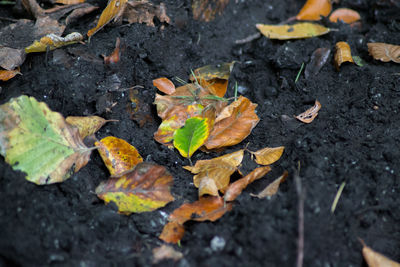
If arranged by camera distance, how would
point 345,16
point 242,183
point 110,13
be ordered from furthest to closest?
point 345,16, point 110,13, point 242,183

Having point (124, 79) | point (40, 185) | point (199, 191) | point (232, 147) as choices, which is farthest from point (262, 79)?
point (40, 185)

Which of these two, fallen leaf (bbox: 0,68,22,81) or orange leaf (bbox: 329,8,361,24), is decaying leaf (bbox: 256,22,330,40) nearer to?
orange leaf (bbox: 329,8,361,24)

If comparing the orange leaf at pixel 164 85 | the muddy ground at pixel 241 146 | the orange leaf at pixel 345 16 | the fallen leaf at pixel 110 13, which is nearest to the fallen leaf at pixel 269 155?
the muddy ground at pixel 241 146

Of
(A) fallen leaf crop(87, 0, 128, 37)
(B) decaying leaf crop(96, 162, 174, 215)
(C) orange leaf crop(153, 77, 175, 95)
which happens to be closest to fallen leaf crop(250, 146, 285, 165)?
(B) decaying leaf crop(96, 162, 174, 215)

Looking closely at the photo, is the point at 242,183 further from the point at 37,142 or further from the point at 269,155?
the point at 37,142

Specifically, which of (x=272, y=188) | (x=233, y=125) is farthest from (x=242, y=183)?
(x=233, y=125)
